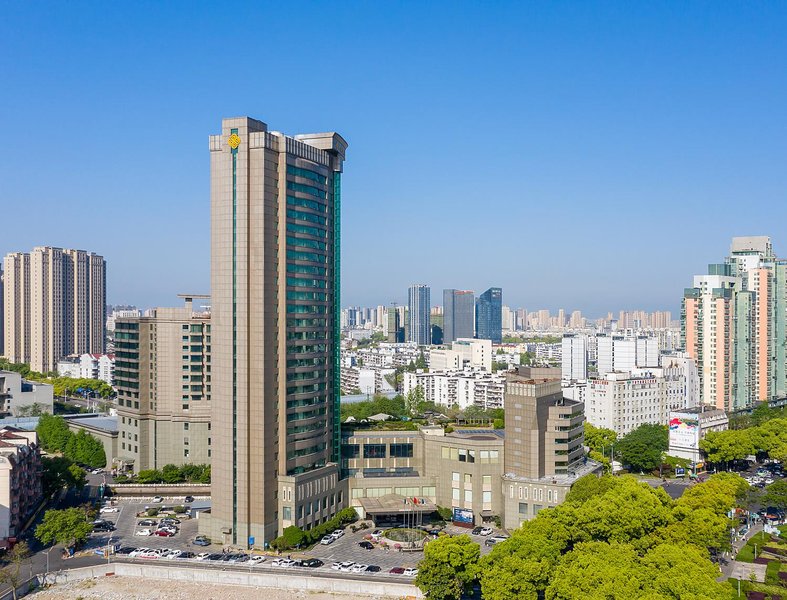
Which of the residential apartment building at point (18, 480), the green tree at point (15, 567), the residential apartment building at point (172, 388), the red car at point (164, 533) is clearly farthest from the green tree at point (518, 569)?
the residential apartment building at point (172, 388)

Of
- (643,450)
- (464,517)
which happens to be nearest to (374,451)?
(464,517)

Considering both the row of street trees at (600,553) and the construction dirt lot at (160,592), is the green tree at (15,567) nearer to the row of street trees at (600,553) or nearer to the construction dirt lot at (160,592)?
the construction dirt lot at (160,592)

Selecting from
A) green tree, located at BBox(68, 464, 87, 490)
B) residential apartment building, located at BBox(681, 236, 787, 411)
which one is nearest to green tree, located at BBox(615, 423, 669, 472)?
residential apartment building, located at BBox(681, 236, 787, 411)

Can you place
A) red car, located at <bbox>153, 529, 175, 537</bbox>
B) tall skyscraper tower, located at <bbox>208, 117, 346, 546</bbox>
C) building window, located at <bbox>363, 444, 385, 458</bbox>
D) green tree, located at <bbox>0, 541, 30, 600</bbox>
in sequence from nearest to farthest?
1. green tree, located at <bbox>0, 541, 30, 600</bbox>
2. tall skyscraper tower, located at <bbox>208, 117, 346, 546</bbox>
3. red car, located at <bbox>153, 529, 175, 537</bbox>
4. building window, located at <bbox>363, 444, 385, 458</bbox>

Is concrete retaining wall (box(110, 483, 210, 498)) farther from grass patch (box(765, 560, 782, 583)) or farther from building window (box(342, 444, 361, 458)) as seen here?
grass patch (box(765, 560, 782, 583))

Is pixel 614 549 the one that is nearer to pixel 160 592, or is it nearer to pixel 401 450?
pixel 401 450

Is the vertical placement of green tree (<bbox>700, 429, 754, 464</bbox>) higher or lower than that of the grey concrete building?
lower

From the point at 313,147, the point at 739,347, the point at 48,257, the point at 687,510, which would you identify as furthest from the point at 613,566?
the point at 48,257
